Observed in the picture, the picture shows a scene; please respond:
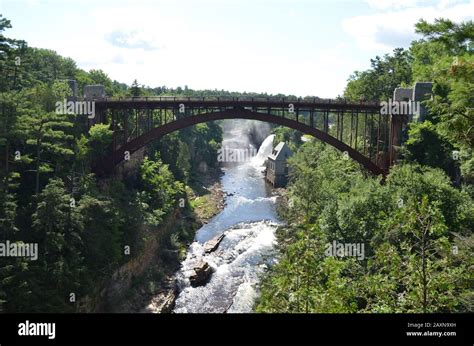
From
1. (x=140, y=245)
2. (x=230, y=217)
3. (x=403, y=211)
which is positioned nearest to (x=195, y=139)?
(x=230, y=217)

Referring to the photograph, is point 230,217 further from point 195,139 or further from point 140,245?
point 195,139

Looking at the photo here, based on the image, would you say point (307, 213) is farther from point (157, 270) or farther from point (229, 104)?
point (157, 270)

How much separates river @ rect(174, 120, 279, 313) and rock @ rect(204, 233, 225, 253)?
323 mm

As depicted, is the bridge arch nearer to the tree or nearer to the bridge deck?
the bridge deck

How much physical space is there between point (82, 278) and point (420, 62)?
106ft

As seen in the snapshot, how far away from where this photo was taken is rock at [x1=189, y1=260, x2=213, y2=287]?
26.9 meters

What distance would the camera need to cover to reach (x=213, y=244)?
32.2 meters

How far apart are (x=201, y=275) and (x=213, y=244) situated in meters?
5.16

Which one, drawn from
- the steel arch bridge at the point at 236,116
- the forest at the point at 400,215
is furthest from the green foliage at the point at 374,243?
the steel arch bridge at the point at 236,116

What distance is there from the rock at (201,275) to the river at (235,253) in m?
0.31

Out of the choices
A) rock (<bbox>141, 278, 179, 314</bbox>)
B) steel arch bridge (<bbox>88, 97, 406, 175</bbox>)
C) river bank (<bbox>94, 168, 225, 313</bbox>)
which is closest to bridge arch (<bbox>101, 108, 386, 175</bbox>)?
steel arch bridge (<bbox>88, 97, 406, 175</bbox>)

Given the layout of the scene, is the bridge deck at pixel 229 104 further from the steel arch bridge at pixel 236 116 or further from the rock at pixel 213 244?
the rock at pixel 213 244

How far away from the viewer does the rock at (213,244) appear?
103 feet

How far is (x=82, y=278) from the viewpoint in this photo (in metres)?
20.1
